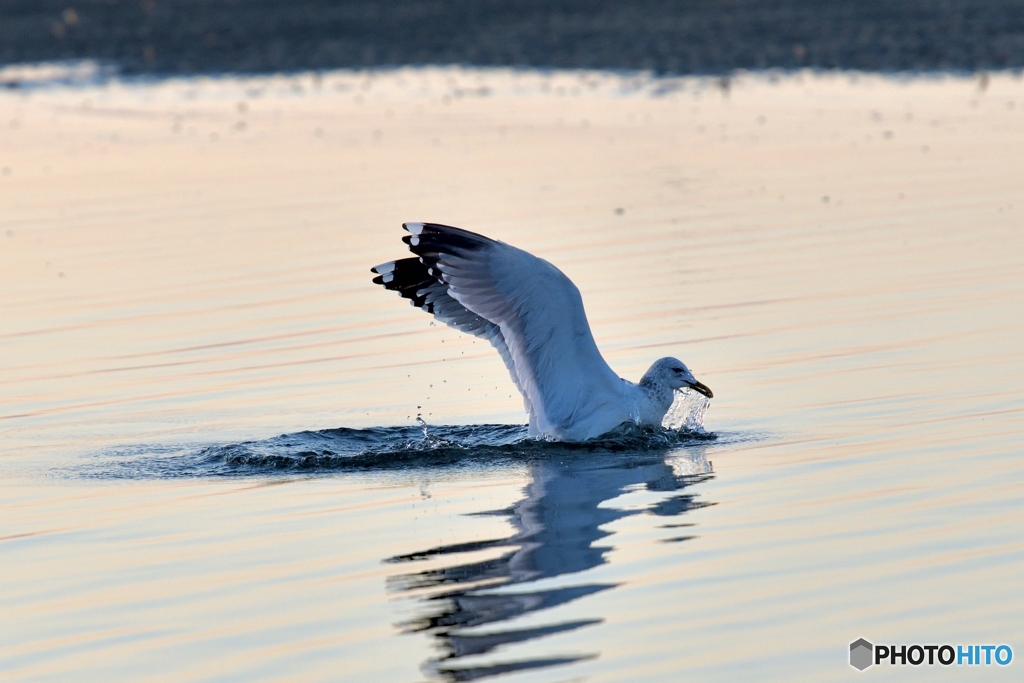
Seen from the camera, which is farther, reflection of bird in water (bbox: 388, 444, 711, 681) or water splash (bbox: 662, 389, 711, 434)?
water splash (bbox: 662, 389, 711, 434)

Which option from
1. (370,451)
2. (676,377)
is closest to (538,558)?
(370,451)

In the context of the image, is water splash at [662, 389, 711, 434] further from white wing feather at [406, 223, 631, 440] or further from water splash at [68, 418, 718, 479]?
white wing feather at [406, 223, 631, 440]

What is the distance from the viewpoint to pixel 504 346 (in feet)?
30.2

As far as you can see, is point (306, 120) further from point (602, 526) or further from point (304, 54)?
point (602, 526)

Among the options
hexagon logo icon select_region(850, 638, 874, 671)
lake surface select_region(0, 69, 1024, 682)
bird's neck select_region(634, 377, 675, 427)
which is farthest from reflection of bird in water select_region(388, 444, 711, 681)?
hexagon logo icon select_region(850, 638, 874, 671)

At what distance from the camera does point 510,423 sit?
9.72 m

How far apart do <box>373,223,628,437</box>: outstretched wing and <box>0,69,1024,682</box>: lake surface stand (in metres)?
0.26

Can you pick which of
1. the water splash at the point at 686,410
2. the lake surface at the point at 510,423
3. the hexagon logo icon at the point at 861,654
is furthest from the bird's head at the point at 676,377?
the hexagon logo icon at the point at 861,654

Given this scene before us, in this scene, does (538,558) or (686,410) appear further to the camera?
(686,410)

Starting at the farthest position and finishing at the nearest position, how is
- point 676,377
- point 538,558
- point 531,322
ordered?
1. point 676,377
2. point 531,322
3. point 538,558

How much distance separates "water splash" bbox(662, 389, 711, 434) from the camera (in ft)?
30.7

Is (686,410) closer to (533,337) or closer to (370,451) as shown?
(533,337)

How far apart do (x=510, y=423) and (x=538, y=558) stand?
295 centimetres

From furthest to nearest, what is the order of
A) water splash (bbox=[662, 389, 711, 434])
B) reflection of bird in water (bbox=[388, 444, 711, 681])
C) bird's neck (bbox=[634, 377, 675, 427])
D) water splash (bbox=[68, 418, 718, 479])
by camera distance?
1. water splash (bbox=[662, 389, 711, 434])
2. bird's neck (bbox=[634, 377, 675, 427])
3. water splash (bbox=[68, 418, 718, 479])
4. reflection of bird in water (bbox=[388, 444, 711, 681])
